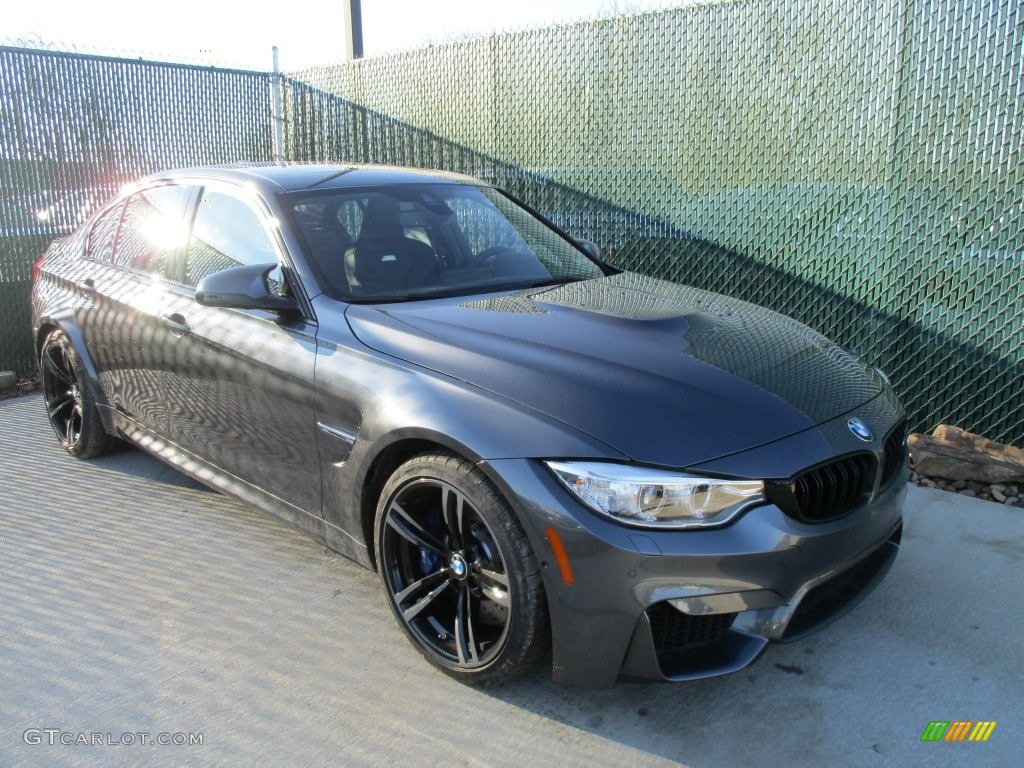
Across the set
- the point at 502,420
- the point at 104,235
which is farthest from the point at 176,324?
the point at 502,420

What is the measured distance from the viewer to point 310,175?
3816 mm

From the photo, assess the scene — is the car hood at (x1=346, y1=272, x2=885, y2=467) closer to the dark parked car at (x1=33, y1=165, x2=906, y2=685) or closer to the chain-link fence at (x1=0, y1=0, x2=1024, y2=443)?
the dark parked car at (x1=33, y1=165, x2=906, y2=685)

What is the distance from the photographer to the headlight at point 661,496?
2.31m

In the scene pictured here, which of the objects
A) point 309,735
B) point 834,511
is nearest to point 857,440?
point 834,511

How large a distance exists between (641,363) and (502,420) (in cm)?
51

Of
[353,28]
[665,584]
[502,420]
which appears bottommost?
[665,584]

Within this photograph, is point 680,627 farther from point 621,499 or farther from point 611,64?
point 611,64

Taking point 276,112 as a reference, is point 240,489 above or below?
below

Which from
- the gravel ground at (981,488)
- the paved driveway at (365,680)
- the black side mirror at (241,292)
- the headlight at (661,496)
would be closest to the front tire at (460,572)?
the paved driveway at (365,680)

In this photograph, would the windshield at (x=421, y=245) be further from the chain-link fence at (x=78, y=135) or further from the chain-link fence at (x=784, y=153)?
the chain-link fence at (x=78, y=135)

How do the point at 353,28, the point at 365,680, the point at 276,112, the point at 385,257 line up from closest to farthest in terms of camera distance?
1. the point at 365,680
2. the point at 385,257
3. the point at 276,112
4. the point at 353,28

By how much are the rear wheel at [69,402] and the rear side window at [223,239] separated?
4.25ft

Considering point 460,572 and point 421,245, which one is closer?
point 460,572

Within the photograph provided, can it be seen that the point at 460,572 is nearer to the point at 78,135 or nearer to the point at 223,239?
the point at 223,239
